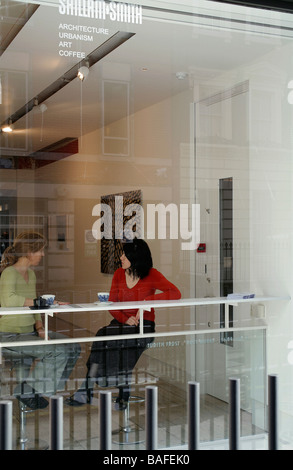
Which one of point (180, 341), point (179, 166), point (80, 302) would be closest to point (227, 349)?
point (180, 341)

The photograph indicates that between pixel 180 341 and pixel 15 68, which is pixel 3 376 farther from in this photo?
pixel 15 68

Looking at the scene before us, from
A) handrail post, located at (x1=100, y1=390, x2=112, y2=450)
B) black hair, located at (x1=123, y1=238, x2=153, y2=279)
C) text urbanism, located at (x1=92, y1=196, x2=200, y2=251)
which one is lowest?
handrail post, located at (x1=100, y1=390, x2=112, y2=450)

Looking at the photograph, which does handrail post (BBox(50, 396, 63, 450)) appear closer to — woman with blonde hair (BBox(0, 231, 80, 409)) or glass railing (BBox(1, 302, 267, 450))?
glass railing (BBox(1, 302, 267, 450))

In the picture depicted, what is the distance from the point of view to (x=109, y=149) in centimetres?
352

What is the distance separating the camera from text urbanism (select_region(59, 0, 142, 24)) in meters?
3.01

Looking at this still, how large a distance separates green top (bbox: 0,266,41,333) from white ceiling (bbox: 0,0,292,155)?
68 centimetres

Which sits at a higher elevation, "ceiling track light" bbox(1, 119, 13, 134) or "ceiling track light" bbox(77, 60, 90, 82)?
"ceiling track light" bbox(77, 60, 90, 82)

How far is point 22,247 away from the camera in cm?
321

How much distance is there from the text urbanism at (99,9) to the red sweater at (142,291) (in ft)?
4.87

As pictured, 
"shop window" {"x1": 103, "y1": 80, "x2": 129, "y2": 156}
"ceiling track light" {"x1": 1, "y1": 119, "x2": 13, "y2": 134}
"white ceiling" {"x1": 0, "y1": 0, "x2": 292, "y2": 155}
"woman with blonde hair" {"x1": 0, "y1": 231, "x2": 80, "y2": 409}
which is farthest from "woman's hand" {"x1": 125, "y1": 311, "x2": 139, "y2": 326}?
"ceiling track light" {"x1": 1, "y1": 119, "x2": 13, "y2": 134}

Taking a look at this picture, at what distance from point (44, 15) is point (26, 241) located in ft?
3.94

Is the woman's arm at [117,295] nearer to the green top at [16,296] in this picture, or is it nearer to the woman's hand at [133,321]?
the woman's hand at [133,321]

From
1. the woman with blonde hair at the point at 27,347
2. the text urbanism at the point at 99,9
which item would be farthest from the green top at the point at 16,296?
the text urbanism at the point at 99,9

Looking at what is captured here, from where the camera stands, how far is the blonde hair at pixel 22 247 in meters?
3.10
